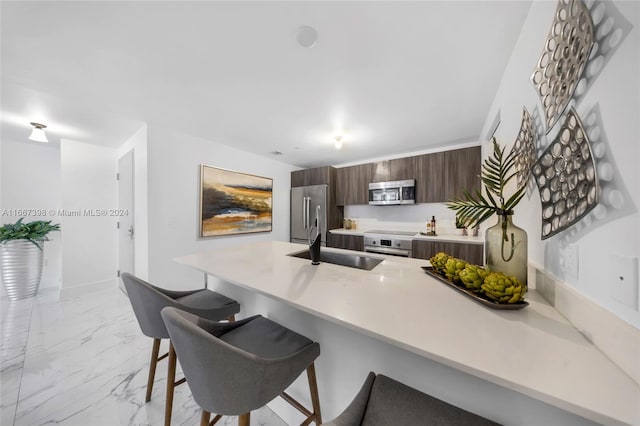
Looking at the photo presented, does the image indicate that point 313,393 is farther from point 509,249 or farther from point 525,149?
point 525,149

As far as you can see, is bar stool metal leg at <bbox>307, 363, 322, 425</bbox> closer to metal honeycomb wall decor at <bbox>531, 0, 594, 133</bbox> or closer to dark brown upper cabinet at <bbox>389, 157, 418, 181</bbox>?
metal honeycomb wall decor at <bbox>531, 0, 594, 133</bbox>

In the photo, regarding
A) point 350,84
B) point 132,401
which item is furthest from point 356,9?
point 132,401

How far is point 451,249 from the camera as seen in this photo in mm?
2787

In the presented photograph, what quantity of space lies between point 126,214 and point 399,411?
4.11 m

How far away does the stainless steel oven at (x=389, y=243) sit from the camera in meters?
3.15

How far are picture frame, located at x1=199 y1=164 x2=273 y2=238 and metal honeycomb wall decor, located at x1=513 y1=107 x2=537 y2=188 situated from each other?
134 inches

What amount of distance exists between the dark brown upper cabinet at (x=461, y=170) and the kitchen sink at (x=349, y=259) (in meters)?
2.00

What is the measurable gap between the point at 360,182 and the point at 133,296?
11.3 feet

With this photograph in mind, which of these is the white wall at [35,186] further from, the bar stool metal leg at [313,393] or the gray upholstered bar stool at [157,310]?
the bar stool metal leg at [313,393]

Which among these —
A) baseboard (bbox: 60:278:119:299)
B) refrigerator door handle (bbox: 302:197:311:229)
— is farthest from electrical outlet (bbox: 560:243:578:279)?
baseboard (bbox: 60:278:119:299)

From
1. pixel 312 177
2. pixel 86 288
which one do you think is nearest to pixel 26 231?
pixel 86 288

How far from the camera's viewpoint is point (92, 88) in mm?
1846

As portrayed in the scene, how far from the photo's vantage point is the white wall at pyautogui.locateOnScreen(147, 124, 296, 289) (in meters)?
2.66

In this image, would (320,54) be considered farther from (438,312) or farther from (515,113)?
(438,312)
